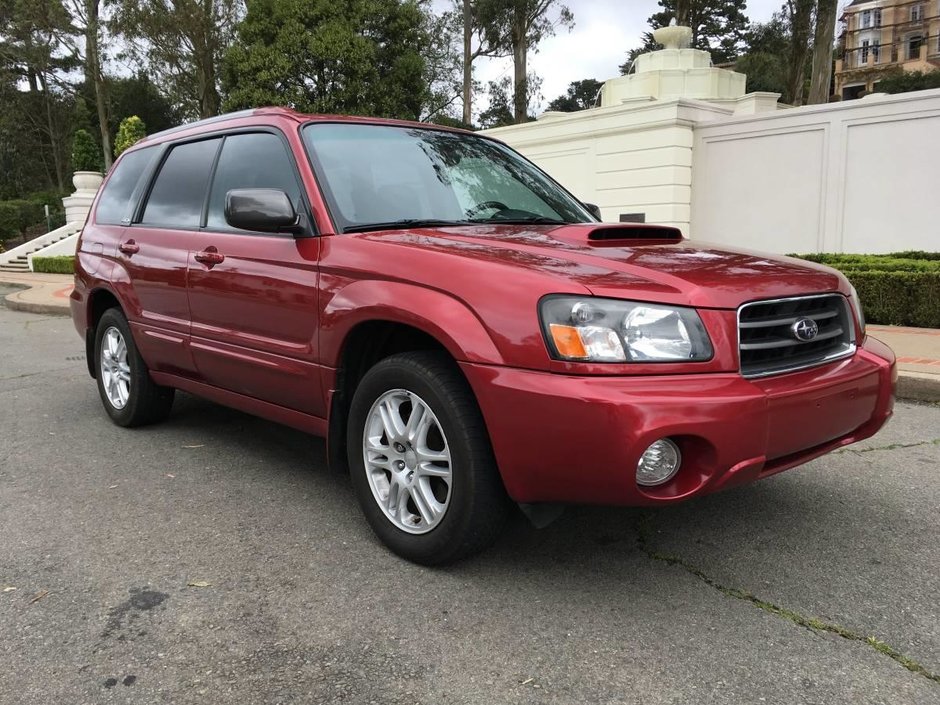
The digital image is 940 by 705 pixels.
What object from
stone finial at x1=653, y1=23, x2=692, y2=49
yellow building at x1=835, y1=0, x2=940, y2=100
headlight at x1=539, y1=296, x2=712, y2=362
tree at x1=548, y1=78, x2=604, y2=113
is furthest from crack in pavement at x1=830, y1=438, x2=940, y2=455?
yellow building at x1=835, y1=0, x2=940, y2=100

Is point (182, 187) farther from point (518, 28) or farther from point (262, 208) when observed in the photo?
point (518, 28)

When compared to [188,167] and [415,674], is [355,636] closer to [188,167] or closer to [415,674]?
[415,674]

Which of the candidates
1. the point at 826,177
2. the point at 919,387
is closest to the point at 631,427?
the point at 919,387

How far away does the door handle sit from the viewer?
3.90 m

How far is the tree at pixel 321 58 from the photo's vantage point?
25.2 meters

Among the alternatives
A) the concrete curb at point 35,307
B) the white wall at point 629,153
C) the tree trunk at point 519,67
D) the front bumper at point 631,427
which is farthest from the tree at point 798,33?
the front bumper at point 631,427

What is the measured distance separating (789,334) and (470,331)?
3.72 feet

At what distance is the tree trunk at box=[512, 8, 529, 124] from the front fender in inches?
1306

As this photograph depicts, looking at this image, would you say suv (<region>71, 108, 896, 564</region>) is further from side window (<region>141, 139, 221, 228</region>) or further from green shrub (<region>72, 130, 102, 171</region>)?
green shrub (<region>72, 130, 102, 171</region>)

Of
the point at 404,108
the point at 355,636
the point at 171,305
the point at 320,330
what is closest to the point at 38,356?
the point at 171,305

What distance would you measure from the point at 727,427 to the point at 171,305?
10.1 feet

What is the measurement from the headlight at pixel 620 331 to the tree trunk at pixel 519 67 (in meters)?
33.8

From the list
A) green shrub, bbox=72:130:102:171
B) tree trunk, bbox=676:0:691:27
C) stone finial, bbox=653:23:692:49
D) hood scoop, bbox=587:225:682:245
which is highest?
tree trunk, bbox=676:0:691:27

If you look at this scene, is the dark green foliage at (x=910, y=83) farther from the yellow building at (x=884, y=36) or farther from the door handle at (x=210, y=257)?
the yellow building at (x=884, y=36)
